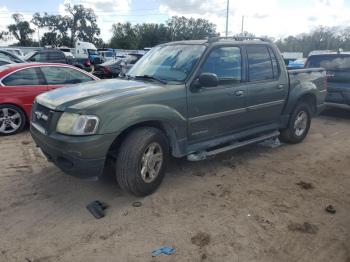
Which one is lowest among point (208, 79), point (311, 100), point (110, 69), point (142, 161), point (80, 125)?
point (110, 69)

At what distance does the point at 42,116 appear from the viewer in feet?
13.6

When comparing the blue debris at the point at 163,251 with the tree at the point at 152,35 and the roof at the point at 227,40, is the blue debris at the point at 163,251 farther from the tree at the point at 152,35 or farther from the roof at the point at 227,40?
the tree at the point at 152,35

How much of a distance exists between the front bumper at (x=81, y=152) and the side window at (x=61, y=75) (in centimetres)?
391

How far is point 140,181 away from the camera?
4039mm

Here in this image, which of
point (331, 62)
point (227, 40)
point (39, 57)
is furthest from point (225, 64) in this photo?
point (39, 57)

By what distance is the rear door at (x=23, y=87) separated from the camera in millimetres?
6758

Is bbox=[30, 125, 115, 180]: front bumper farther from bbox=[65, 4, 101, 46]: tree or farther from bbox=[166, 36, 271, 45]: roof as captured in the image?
bbox=[65, 4, 101, 46]: tree

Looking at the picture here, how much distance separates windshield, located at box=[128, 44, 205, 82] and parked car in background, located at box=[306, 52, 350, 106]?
17.7 feet

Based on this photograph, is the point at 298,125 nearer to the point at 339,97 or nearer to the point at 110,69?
the point at 339,97

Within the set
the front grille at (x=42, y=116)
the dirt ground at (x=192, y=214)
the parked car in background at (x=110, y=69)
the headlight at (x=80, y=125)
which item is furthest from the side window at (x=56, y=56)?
the headlight at (x=80, y=125)

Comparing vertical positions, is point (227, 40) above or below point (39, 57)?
above

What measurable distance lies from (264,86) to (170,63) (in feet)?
5.36

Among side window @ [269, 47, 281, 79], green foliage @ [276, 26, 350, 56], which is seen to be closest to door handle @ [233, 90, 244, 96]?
side window @ [269, 47, 281, 79]

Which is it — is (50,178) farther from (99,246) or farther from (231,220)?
(231,220)
